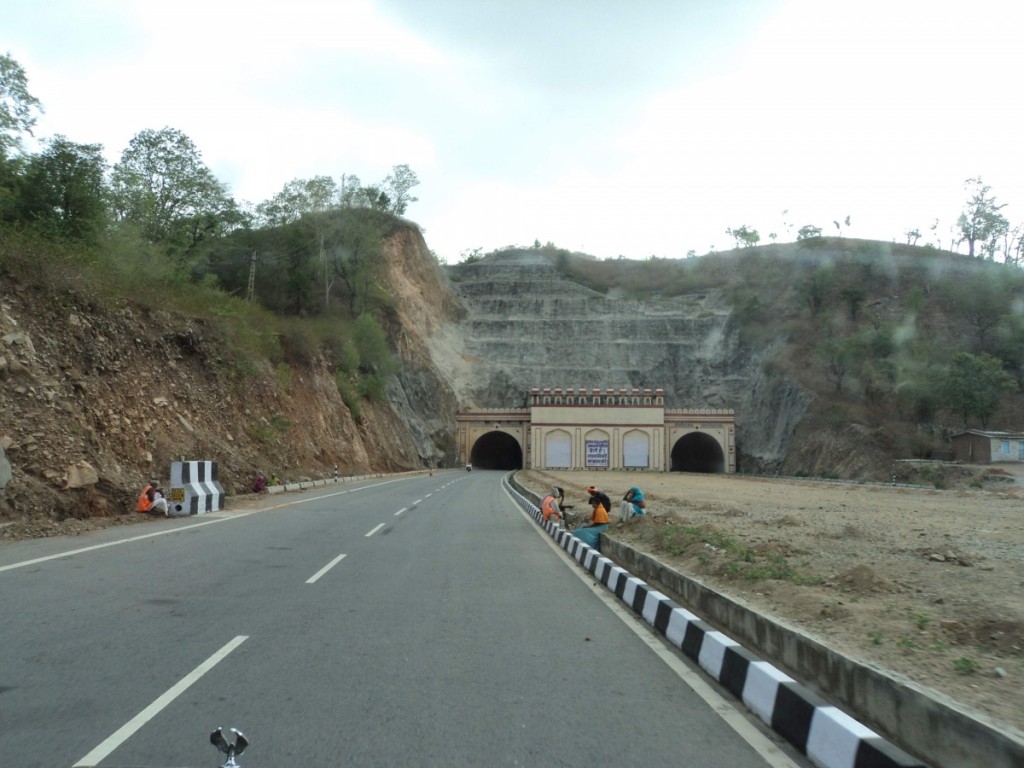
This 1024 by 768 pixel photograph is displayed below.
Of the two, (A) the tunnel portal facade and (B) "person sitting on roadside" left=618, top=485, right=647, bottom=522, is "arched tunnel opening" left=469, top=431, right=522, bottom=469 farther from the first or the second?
(B) "person sitting on roadside" left=618, top=485, right=647, bottom=522

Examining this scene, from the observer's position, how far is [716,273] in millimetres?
101125

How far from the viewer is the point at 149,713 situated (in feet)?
16.3

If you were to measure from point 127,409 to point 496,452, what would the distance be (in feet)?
227

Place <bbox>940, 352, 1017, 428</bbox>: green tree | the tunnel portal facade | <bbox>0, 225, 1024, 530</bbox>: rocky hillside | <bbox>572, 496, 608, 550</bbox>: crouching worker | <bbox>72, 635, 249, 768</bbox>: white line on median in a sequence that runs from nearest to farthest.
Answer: <bbox>72, 635, 249, 768</bbox>: white line on median < <bbox>572, 496, 608, 550</bbox>: crouching worker < <bbox>0, 225, 1024, 530</bbox>: rocky hillside < <bbox>940, 352, 1017, 428</bbox>: green tree < the tunnel portal facade

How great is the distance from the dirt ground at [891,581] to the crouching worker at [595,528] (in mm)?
597

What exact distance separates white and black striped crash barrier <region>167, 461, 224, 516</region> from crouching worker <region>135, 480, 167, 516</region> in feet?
1.15

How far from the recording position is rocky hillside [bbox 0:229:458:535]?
17.9 meters

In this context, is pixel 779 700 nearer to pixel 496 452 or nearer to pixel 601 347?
pixel 601 347

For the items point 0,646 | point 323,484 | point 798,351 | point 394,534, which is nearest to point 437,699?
point 0,646

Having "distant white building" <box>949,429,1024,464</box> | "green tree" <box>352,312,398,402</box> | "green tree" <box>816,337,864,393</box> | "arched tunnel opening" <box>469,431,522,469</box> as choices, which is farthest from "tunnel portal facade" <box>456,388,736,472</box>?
"distant white building" <box>949,429,1024,464</box>

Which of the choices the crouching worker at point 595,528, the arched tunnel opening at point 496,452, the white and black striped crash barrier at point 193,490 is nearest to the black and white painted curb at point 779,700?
the crouching worker at point 595,528

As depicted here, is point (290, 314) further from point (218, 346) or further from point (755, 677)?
point (755, 677)

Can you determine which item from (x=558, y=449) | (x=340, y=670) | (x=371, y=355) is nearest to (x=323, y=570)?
(x=340, y=670)

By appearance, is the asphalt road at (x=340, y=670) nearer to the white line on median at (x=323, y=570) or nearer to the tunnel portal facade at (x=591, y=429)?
the white line on median at (x=323, y=570)
